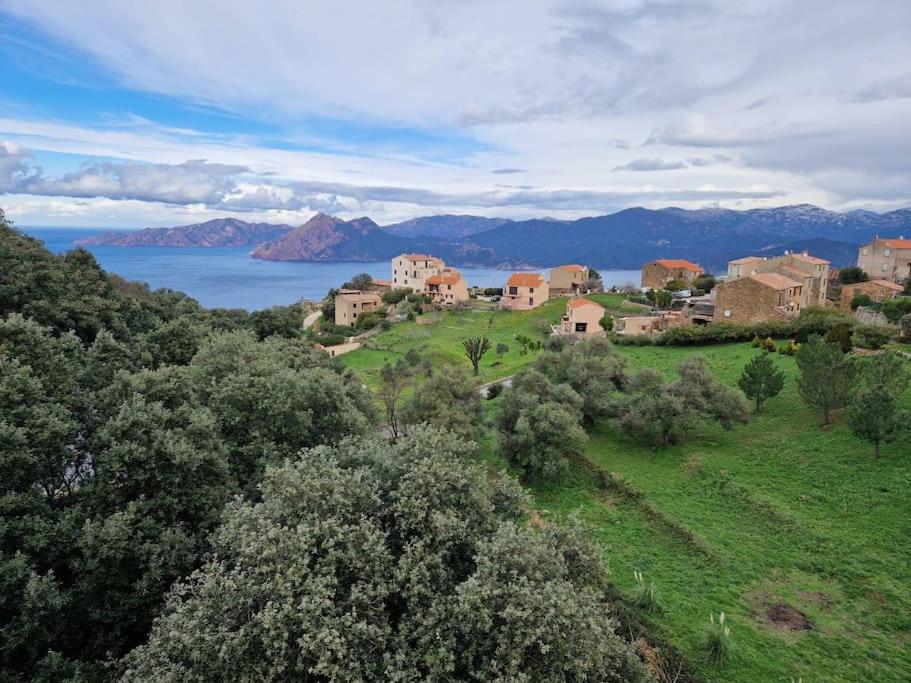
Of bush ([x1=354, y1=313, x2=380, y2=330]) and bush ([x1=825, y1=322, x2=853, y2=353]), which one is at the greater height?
bush ([x1=825, y1=322, x2=853, y2=353])

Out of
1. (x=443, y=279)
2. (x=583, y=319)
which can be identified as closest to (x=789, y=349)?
(x=583, y=319)

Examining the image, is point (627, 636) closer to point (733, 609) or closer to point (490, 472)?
point (733, 609)

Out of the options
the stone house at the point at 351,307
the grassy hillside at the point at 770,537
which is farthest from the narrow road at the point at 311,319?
the grassy hillside at the point at 770,537

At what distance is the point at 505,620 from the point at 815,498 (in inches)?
564

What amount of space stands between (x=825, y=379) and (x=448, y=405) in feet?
50.5

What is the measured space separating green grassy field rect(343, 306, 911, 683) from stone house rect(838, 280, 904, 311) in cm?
3033

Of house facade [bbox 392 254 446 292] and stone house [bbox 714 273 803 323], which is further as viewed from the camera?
house facade [bbox 392 254 446 292]

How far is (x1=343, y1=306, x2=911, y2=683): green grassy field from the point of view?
1144 centimetres

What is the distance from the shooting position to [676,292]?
190 ft

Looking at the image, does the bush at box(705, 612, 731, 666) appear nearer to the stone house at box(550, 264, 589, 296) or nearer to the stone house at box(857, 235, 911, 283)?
the stone house at box(857, 235, 911, 283)

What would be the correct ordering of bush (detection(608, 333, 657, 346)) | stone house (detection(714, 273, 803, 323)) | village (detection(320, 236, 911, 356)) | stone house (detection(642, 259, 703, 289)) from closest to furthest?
1. bush (detection(608, 333, 657, 346))
2. stone house (detection(714, 273, 803, 323))
3. village (detection(320, 236, 911, 356))
4. stone house (detection(642, 259, 703, 289))

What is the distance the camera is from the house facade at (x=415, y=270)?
7850 centimetres

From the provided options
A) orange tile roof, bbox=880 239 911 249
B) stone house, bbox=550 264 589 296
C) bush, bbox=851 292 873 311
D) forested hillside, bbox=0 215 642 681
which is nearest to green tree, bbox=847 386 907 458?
Result: forested hillside, bbox=0 215 642 681

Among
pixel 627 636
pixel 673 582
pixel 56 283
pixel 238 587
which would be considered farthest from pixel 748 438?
pixel 56 283
